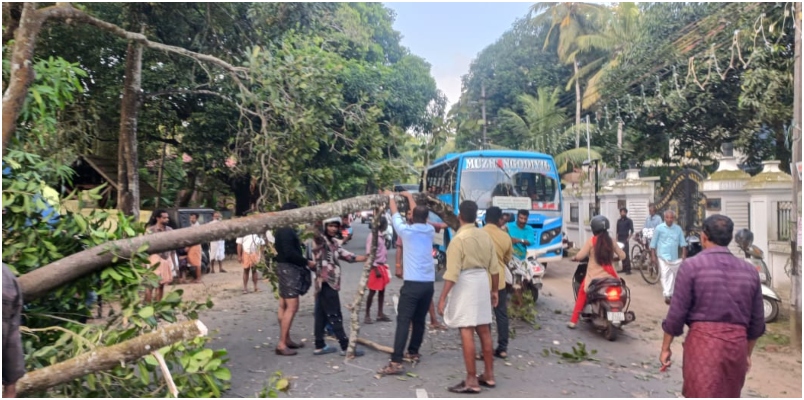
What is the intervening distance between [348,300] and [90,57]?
6746mm

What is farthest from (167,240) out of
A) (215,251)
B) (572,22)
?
(572,22)

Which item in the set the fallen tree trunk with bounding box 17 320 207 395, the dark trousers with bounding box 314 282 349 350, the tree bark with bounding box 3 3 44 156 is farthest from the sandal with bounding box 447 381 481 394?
the tree bark with bounding box 3 3 44 156

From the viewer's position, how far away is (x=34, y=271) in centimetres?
471

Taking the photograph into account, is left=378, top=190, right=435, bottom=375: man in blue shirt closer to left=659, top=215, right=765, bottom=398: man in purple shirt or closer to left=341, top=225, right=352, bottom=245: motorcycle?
left=341, top=225, right=352, bottom=245: motorcycle

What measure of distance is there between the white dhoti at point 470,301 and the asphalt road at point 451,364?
64 centimetres

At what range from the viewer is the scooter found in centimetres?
848

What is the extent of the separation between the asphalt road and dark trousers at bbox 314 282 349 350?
0.19 m

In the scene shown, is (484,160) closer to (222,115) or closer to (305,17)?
(305,17)

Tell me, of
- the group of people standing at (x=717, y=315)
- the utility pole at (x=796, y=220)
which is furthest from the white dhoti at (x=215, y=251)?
the group of people standing at (x=717, y=315)

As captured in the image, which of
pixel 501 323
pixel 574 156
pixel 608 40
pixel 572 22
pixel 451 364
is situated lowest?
pixel 451 364

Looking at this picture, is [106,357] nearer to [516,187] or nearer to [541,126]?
[516,187]

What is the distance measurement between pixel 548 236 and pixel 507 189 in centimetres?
136

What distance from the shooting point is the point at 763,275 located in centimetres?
1009

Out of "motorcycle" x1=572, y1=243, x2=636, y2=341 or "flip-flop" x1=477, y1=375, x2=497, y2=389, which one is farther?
"motorcycle" x1=572, y1=243, x2=636, y2=341
